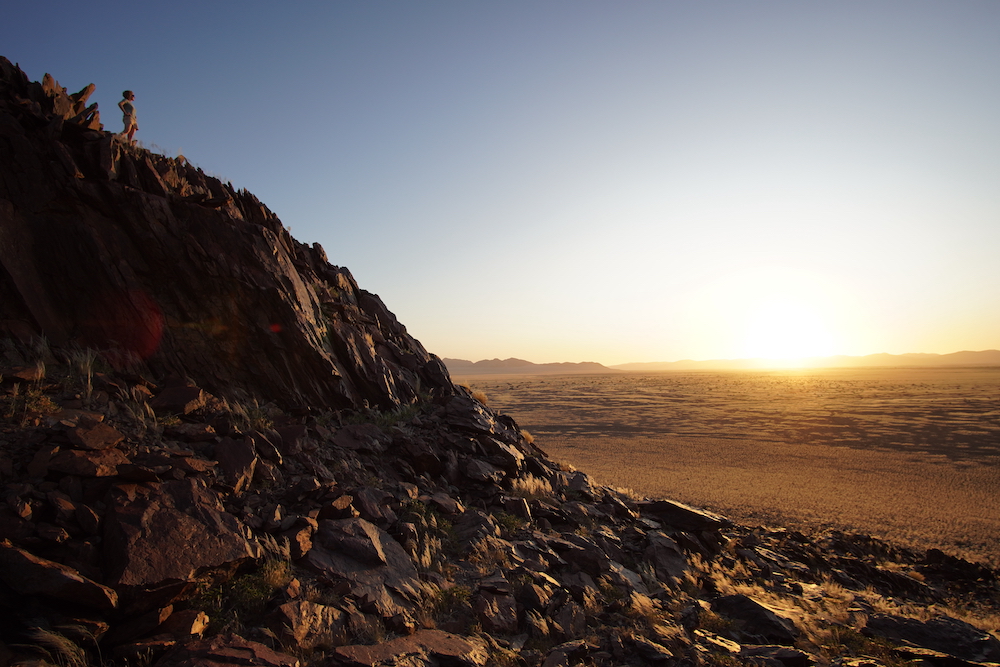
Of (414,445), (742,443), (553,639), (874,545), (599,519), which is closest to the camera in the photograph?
(553,639)

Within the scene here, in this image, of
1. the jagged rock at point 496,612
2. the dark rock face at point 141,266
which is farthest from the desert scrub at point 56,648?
the dark rock face at point 141,266

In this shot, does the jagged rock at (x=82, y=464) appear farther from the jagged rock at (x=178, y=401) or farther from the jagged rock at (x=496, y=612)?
the jagged rock at (x=496, y=612)

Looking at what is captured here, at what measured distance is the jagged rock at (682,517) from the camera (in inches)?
510

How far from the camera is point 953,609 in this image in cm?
1052

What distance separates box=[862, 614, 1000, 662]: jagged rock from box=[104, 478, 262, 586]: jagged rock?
35.5ft

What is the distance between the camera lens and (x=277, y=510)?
729 cm

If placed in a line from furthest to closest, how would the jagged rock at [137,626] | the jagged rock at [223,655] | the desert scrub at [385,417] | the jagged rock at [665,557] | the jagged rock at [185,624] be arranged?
1. the desert scrub at [385,417]
2. the jagged rock at [665,557]
3. the jagged rock at [185,624]
4. the jagged rock at [137,626]
5. the jagged rock at [223,655]

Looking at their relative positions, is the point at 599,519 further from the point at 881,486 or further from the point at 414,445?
the point at 881,486

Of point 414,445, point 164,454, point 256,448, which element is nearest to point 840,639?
point 414,445

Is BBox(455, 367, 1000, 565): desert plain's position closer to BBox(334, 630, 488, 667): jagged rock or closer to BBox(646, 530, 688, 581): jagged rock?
BBox(646, 530, 688, 581): jagged rock

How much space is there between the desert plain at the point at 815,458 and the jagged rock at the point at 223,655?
15.9 m

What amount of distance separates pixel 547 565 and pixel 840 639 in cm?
523

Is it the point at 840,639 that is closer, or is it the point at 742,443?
the point at 840,639

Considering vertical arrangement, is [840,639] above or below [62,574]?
below
